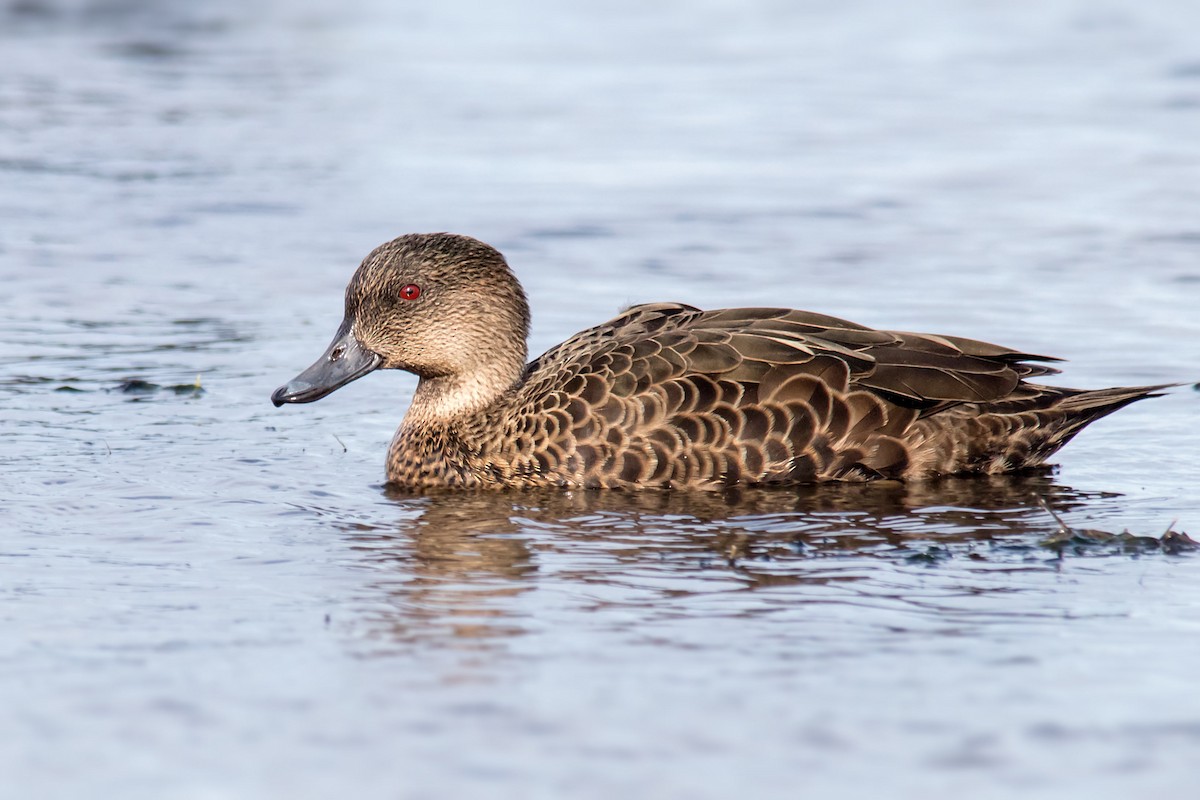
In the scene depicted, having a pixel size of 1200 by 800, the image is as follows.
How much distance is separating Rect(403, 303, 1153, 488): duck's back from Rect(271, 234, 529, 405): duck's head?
31 cm

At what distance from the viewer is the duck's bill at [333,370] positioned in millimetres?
8641

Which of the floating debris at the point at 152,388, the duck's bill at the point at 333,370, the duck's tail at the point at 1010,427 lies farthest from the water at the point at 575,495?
the duck's bill at the point at 333,370

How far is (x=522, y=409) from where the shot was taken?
8492 mm

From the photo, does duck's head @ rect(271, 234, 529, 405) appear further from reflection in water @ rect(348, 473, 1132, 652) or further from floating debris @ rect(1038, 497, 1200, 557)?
floating debris @ rect(1038, 497, 1200, 557)

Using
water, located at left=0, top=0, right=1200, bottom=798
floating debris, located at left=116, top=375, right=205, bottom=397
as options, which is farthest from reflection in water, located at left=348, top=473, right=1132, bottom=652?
floating debris, located at left=116, top=375, right=205, bottom=397

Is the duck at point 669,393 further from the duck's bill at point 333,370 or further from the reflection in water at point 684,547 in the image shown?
the reflection in water at point 684,547

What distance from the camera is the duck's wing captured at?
8148mm

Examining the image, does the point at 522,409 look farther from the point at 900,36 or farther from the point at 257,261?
the point at 900,36

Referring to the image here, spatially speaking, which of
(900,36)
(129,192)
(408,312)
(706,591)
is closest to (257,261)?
(129,192)

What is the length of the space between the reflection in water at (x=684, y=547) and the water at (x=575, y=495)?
3cm

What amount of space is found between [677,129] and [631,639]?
1243 centimetres

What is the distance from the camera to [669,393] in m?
8.11

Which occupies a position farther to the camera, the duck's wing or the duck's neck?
the duck's neck

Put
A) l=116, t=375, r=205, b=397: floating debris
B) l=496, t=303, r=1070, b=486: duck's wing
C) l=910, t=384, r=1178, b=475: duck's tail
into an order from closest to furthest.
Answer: l=496, t=303, r=1070, b=486: duck's wing → l=910, t=384, r=1178, b=475: duck's tail → l=116, t=375, r=205, b=397: floating debris
